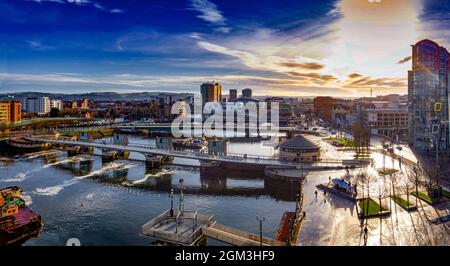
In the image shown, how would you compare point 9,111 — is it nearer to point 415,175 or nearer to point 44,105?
point 44,105

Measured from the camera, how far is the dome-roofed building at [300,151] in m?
8.46

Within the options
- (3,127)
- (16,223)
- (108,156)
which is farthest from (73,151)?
(16,223)

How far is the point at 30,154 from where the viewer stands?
1247 centimetres

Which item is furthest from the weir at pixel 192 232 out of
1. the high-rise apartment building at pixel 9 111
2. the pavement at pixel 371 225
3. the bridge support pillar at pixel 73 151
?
the high-rise apartment building at pixel 9 111

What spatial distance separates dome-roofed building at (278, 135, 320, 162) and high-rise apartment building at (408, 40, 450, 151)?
3.49m

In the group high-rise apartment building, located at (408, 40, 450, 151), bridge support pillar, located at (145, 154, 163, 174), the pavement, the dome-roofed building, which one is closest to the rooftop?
the dome-roofed building

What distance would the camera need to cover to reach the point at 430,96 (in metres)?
9.80

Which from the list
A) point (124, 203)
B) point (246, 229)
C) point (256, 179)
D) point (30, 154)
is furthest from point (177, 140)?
point (246, 229)

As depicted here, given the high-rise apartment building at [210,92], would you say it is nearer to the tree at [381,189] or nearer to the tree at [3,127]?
the tree at [3,127]

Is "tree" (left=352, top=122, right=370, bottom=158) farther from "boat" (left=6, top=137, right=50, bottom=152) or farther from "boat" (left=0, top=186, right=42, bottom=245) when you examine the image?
"boat" (left=6, top=137, right=50, bottom=152)

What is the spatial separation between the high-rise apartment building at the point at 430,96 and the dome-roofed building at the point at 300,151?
3.49 m

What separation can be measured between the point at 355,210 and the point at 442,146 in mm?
6260

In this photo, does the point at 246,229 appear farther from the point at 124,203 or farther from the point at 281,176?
the point at 281,176
